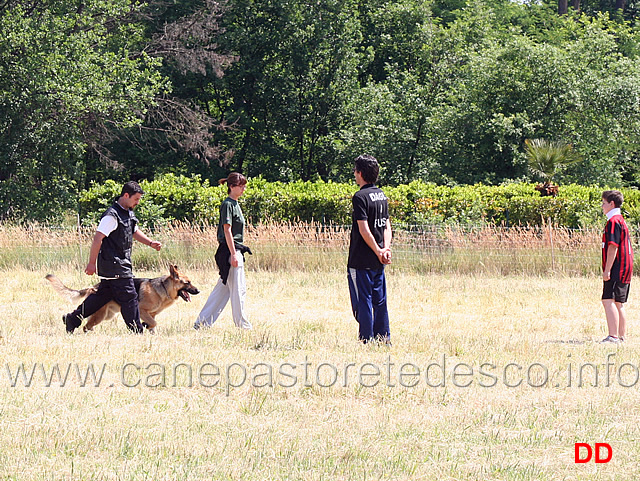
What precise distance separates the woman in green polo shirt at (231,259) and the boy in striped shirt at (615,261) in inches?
154

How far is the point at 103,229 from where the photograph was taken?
27.3 feet

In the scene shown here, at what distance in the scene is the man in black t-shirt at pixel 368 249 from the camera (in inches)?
315

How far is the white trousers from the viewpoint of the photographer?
9.34m

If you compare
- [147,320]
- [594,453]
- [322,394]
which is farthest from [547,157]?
[594,453]

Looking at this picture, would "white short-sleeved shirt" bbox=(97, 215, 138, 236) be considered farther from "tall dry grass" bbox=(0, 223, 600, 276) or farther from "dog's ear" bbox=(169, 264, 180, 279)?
"tall dry grass" bbox=(0, 223, 600, 276)

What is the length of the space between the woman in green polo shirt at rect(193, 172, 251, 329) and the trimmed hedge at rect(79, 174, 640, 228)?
8.78 meters

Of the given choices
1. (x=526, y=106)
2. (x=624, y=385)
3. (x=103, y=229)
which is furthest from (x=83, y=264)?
(x=526, y=106)

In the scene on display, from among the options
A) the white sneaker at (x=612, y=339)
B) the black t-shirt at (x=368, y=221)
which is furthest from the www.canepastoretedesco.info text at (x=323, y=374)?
the white sneaker at (x=612, y=339)

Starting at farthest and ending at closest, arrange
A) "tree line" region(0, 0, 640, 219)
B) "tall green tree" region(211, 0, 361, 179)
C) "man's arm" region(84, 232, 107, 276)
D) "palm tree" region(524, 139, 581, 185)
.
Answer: "tall green tree" region(211, 0, 361, 179), "tree line" region(0, 0, 640, 219), "palm tree" region(524, 139, 581, 185), "man's arm" region(84, 232, 107, 276)

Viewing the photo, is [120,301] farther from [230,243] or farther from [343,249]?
[343,249]

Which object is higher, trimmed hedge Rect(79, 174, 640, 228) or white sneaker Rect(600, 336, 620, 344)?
trimmed hedge Rect(79, 174, 640, 228)

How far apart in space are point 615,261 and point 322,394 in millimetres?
3974

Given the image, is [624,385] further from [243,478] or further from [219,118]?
[219,118]

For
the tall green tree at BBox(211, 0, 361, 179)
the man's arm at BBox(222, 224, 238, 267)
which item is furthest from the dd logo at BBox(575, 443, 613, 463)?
the tall green tree at BBox(211, 0, 361, 179)
